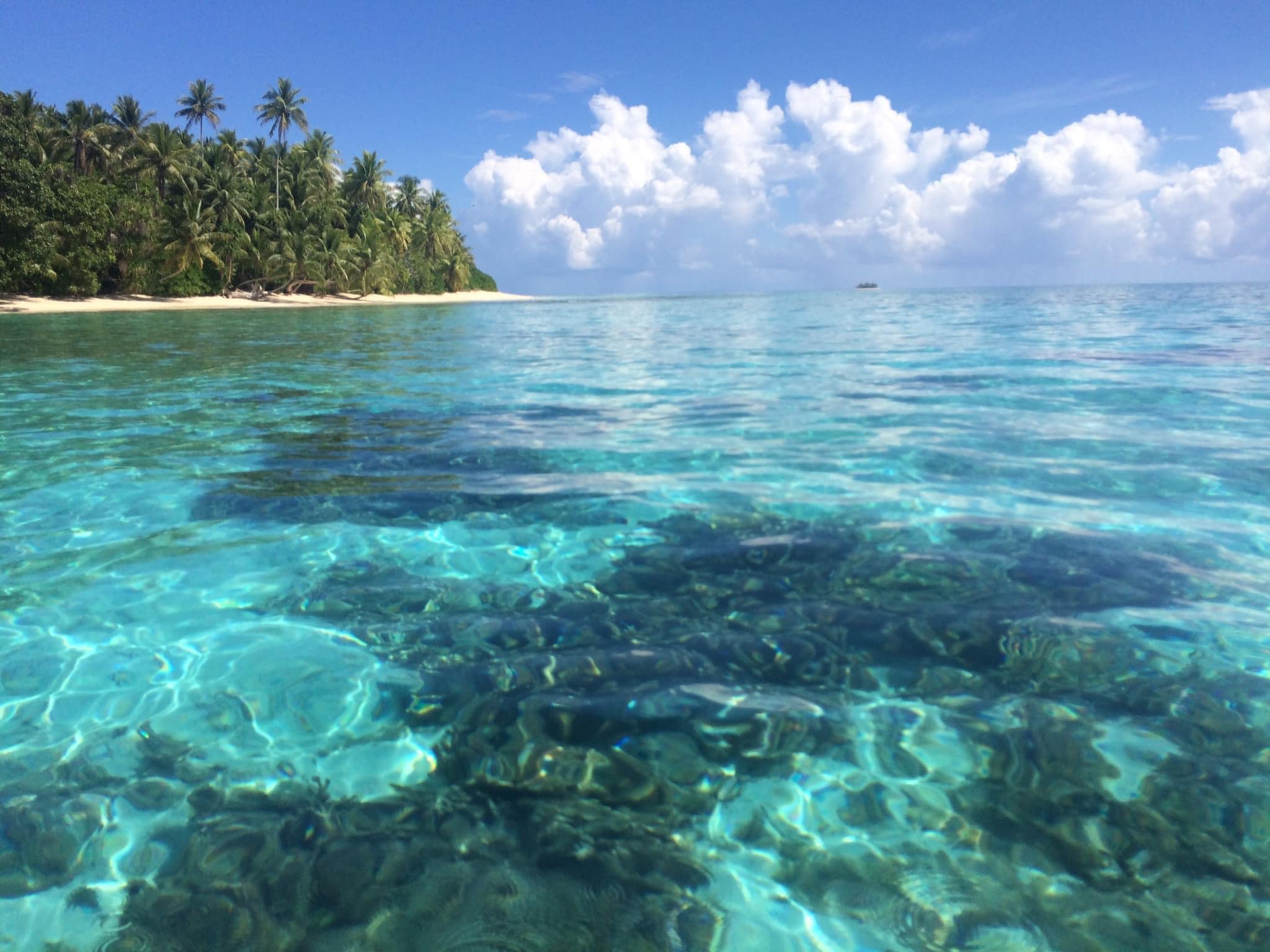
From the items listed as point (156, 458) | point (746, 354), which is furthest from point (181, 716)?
point (746, 354)

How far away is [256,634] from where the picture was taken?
3672 millimetres

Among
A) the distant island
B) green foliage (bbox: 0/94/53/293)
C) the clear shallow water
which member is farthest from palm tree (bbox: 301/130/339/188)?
the clear shallow water

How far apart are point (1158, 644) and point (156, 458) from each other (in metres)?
8.01

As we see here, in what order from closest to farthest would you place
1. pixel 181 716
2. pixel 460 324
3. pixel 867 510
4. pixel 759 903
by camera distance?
pixel 759 903 < pixel 181 716 < pixel 867 510 < pixel 460 324

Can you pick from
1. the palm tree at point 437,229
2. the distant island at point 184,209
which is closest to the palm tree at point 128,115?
the distant island at point 184,209

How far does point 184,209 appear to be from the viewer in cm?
4459

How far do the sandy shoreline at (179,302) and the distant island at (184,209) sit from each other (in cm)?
60

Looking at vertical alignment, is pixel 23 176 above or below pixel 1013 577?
above

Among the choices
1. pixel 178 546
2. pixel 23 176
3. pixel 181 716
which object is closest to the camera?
pixel 181 716

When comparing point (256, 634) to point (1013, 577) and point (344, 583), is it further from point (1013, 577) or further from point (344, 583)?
point (1013, 577)

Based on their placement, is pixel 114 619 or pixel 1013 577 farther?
pixel 1013 577

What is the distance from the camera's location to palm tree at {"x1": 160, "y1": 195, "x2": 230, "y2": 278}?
43469 millimetres

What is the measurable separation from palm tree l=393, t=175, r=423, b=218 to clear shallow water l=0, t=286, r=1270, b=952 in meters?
74.9

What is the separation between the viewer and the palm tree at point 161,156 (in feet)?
145
